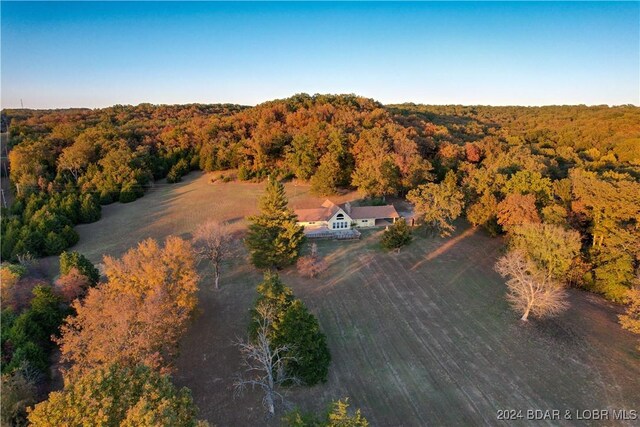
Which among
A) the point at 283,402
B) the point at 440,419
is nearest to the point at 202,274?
the point at 283,402

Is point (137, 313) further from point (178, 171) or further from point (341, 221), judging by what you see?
point (178, 171)

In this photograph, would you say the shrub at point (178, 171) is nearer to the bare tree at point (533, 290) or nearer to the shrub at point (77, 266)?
the shrub at point (77, 266)

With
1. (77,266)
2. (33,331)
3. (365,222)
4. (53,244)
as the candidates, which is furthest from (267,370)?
(53,244)

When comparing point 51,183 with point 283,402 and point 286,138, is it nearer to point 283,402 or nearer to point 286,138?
point 286,138

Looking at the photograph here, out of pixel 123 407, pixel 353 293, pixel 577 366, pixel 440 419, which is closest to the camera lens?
pixel 123 407

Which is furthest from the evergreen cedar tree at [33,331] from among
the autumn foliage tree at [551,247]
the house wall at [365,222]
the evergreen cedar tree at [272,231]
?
the autumn foliage tree at [551,247]
